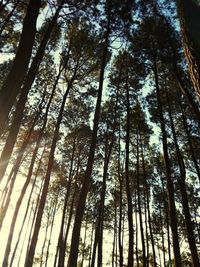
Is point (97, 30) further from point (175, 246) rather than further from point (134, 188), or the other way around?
point (134, 188)

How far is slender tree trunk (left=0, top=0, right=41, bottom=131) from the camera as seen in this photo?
338 centimetres

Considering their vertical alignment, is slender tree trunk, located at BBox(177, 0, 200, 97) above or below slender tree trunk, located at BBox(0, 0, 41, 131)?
below

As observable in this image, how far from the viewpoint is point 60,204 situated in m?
31.4

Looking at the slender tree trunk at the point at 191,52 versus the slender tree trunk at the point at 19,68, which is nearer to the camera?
the slender tree trunk at the point at 191,52

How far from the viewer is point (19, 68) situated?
3.75 m

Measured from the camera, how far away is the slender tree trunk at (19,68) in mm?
3379

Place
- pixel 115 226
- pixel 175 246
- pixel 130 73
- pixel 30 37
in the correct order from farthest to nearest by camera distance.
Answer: pixel 115 226, pixel 130 73, pixel 175 246, pixel 30 37

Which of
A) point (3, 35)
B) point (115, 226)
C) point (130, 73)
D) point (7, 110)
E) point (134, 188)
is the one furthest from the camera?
point (115, 226)

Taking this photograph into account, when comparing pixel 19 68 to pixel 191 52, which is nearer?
pixel 191 52

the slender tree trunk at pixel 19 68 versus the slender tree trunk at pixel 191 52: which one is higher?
the slender tree trunk at pixel 19 68

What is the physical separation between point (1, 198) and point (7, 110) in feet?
62.2

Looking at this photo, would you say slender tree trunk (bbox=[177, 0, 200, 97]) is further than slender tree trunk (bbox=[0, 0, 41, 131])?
No

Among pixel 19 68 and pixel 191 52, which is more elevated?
pixel 19 68

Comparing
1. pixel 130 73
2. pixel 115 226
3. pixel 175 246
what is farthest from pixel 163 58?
pixel 115 226
